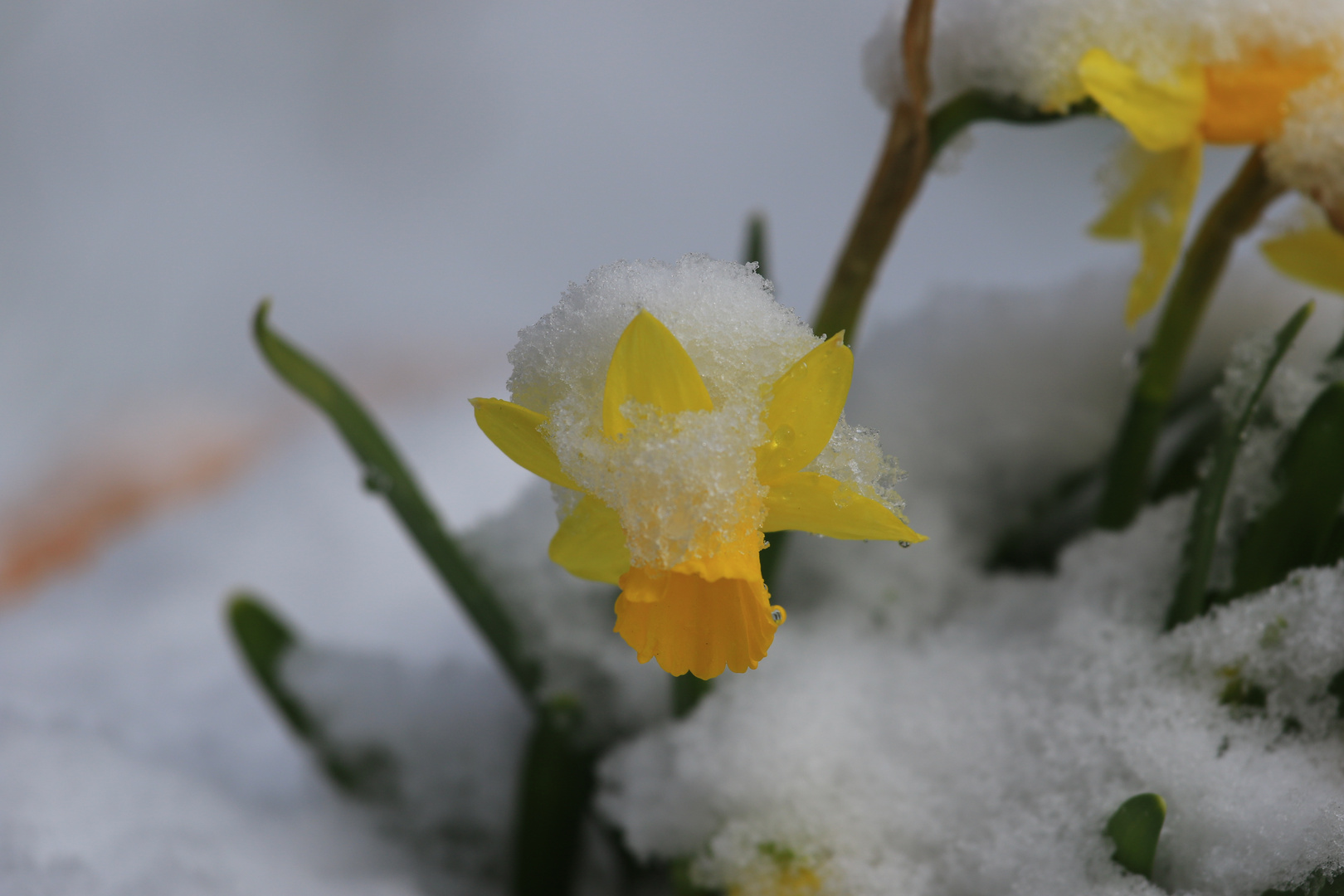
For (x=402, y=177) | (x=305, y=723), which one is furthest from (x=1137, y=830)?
(x=402, y=177)

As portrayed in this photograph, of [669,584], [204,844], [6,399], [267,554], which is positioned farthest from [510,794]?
[6,399]

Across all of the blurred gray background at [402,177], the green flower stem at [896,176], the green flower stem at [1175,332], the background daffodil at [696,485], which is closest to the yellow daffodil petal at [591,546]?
the background daffodil at [696,485]

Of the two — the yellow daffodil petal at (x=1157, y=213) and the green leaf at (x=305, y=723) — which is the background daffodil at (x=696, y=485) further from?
the green leaf at (x=305, y=723)

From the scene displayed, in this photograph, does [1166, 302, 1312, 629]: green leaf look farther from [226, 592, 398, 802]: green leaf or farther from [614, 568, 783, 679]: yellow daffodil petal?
[226, 592, 398, 802]: green leaf

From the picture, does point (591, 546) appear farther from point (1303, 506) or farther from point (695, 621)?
point (1303, 506)

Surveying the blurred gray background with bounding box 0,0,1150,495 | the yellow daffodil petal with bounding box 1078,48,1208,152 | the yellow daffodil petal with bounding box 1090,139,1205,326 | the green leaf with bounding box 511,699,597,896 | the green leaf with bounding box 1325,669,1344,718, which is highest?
the blurred gray background with bounding box 0,0,1150,495

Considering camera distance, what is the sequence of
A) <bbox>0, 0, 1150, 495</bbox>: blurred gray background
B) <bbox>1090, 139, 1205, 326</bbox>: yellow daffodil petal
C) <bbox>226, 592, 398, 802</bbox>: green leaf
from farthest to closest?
<bbox>0, 0, 1150, 495</bbox>: blurred gray background
<bbox>226, 592, 398, 802</bbox>: green leaf
<bbox>1090, 139, 1205, 326</bbox>: yellow daffodil petal

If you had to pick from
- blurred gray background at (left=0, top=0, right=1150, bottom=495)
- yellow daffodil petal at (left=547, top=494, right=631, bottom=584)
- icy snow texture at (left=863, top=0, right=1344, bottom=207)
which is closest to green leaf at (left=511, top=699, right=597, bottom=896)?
yellow daffodil petal at (left=547, top=494, right=631, bottom=584)
